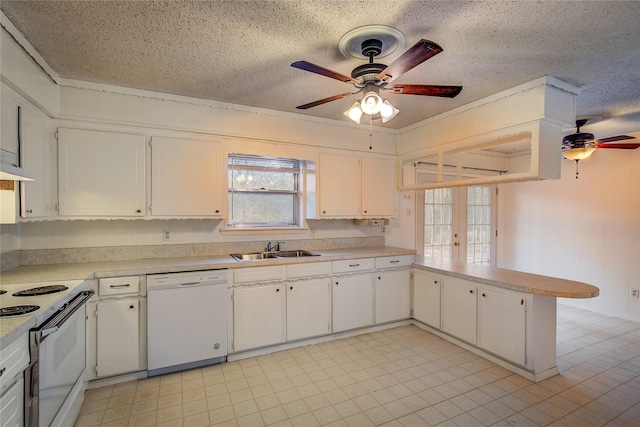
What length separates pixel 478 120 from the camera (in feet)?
10.2

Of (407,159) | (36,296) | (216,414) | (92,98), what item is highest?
(92,98)

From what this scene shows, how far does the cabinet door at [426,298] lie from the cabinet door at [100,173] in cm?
304

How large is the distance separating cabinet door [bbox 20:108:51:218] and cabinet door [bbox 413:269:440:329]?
3586mm

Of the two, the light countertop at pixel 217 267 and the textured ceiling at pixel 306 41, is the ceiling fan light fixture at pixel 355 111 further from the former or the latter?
the light countertop at pixel 217 267

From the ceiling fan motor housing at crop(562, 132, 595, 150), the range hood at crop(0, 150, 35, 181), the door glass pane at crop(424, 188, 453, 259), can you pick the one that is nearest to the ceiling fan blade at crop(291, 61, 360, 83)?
the range hood at crop(0, 150, 35, 181)

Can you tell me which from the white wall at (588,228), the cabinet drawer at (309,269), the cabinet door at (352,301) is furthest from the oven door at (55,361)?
the white wall at (588,228)

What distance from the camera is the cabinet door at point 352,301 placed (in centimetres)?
337

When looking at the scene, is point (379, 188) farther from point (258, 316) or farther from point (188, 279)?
point (188, 279)

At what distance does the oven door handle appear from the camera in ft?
4.77

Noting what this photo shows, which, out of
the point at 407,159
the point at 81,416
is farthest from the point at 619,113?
the point at 81,416

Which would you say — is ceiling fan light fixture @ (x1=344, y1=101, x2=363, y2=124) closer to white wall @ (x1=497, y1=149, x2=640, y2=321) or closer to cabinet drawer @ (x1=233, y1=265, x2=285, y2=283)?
cabinet drawer @ (x1=233, y1=265, x2=285, y2=283)

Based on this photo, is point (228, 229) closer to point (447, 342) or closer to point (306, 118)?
point (306, 118)

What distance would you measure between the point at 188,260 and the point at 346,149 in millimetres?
2173

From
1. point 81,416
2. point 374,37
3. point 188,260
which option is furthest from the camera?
point 188,260
